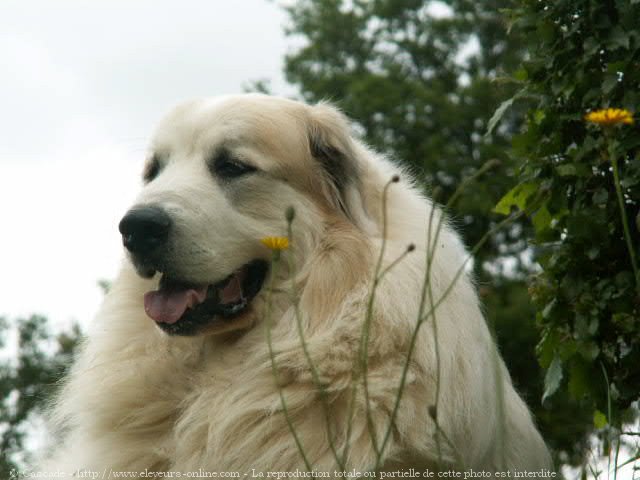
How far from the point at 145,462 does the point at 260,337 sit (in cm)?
68

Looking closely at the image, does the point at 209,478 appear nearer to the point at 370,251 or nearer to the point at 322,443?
the point at 322,443

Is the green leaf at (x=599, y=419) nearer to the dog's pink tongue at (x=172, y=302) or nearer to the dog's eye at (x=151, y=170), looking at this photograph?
the dog's pink tongue at (x=172, y=302)

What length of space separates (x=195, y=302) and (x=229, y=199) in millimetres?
480

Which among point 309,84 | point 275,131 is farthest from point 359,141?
point 309,84

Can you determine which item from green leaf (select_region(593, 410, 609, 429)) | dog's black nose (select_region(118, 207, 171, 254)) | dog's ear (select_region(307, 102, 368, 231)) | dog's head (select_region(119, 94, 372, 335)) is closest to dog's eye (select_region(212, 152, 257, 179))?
dog's head (select_region(119, 94, 372, 335))

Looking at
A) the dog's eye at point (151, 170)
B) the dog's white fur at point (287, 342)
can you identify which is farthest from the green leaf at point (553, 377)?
the dog's eye at point (151, 170)

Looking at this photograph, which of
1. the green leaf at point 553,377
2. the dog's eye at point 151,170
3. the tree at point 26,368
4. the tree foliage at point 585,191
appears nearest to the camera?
the tree foliage at point 585,191

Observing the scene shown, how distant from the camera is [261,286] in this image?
4.21m

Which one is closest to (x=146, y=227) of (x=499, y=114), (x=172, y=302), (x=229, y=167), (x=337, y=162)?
(x=172, y=302)

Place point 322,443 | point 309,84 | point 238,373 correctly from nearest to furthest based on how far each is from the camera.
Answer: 1. point 322,443
2. point 238,373
3. point 309,84

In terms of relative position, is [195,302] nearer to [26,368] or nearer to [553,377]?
[553,377]

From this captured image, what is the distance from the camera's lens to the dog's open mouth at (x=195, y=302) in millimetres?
4031

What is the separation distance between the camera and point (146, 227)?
3.95 metres

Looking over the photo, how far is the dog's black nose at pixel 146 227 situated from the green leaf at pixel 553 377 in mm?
1647
